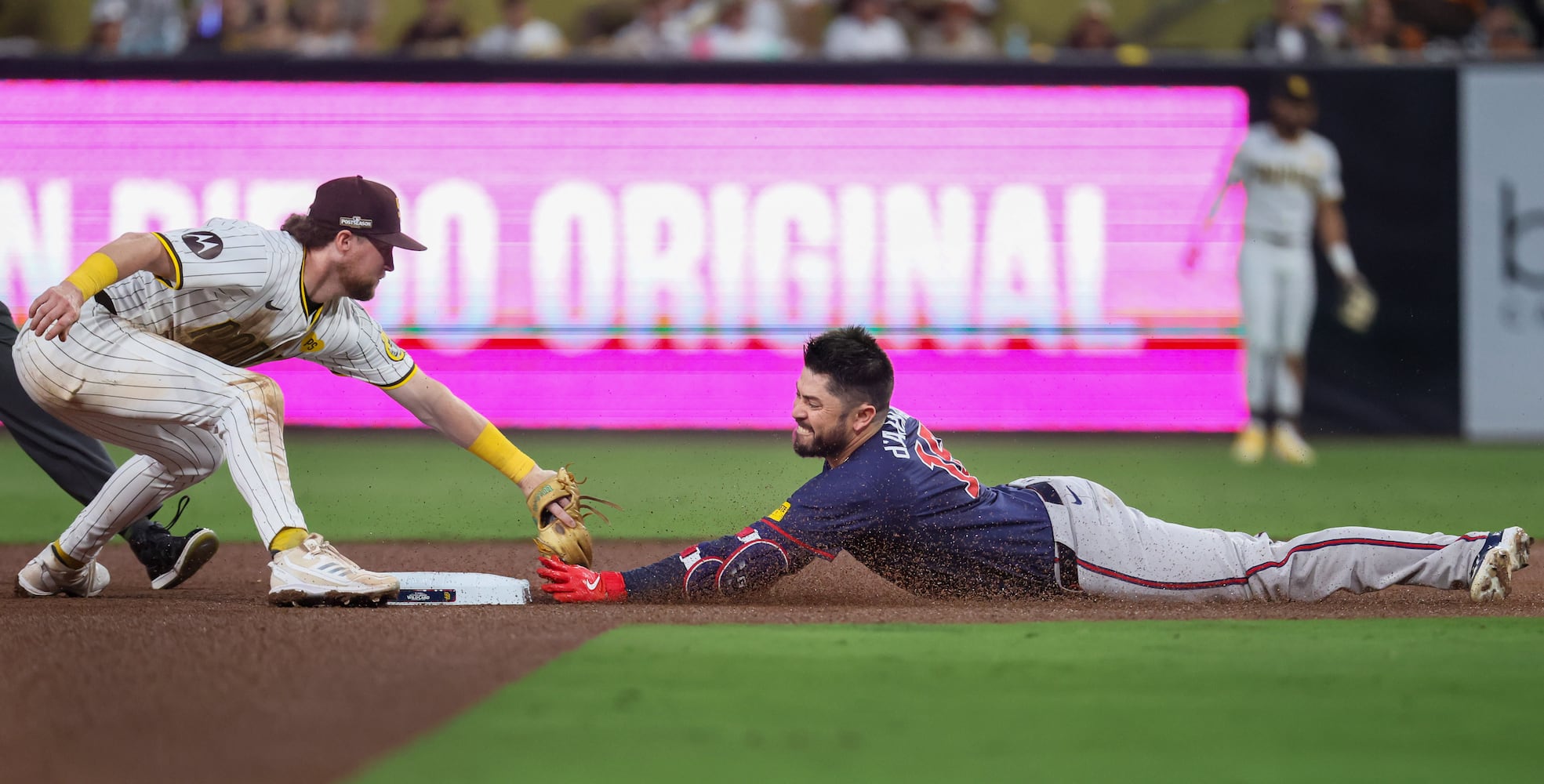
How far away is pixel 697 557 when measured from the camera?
4.87 m

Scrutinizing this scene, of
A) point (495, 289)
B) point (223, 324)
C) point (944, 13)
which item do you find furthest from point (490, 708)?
point (944, 13)

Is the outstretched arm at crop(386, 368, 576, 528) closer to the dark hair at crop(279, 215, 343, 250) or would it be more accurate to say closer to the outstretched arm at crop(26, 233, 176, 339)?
the dark hair at crop(279, 215, 343, 250)

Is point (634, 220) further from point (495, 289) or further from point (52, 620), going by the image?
point (52, 620)

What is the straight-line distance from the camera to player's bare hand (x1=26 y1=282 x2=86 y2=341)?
4.34m

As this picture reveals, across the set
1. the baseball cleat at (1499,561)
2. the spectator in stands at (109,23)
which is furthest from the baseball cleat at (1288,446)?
the spectator in stands at (109,23)

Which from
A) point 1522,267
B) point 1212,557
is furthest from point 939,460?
point 1522,267

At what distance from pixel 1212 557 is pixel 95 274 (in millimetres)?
3433

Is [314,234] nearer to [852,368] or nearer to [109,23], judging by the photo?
[852,368]

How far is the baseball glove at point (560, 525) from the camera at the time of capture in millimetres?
5199

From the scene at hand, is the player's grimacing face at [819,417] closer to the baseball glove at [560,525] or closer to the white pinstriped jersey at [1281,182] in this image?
the baseball glove at [560,525]

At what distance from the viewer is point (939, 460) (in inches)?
197

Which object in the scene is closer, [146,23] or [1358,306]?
[1358,306]

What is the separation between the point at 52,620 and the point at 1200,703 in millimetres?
3339

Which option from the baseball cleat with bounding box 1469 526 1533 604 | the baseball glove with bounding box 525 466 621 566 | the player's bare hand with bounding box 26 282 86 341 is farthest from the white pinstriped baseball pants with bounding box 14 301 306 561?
the baseball cleat with bounding box 1469 526 1533 604
